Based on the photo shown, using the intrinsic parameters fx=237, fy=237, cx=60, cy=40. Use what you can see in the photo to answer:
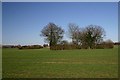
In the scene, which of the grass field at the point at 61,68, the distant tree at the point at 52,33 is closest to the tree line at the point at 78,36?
the distant tree at the point at 52,33

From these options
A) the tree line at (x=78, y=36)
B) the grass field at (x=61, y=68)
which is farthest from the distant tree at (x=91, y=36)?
the grass field at (x=61, y=68)

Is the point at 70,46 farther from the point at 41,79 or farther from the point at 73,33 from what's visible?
the point at 41,79

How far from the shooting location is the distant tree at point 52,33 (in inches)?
4244

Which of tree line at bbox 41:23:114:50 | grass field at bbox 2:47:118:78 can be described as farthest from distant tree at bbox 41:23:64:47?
grass field at bbox 2:47:118:78

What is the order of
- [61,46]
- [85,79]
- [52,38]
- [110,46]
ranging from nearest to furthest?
[85,79], [61,46], [110,46], [52,38]

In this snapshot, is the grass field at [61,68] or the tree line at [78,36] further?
the tree line at [78,36]

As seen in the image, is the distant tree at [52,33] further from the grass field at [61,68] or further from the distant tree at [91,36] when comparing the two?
the grass field at [61,68]

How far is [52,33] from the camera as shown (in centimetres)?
11044

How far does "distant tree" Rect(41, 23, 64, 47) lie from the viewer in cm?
10780

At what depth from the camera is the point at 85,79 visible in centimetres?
1470

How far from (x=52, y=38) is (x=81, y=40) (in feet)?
45.2

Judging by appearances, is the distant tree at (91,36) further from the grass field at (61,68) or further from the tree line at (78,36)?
the grass field at (61,68)

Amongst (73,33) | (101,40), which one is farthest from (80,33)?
(101,40)

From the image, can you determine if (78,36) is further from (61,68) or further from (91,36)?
(61,68)
